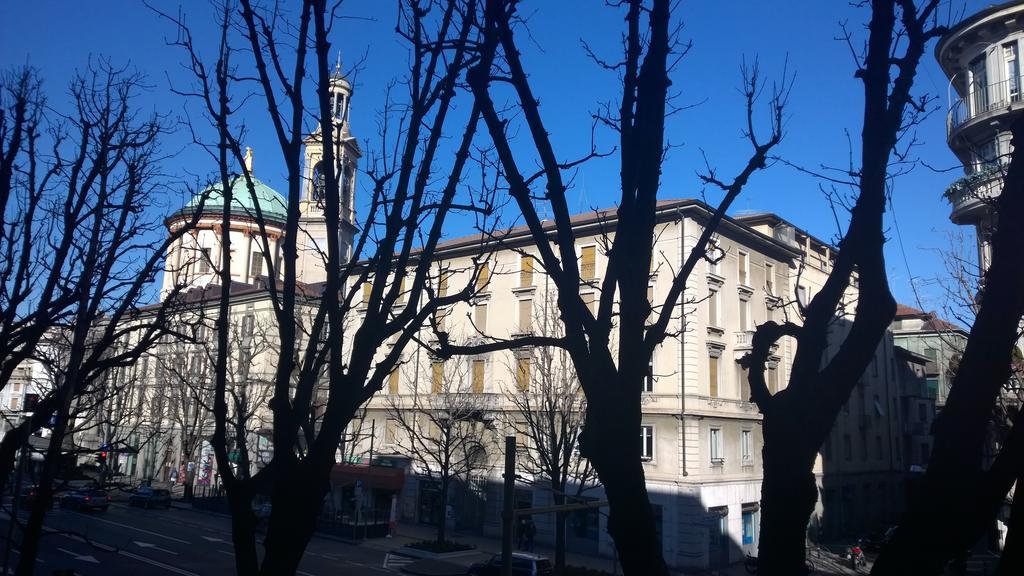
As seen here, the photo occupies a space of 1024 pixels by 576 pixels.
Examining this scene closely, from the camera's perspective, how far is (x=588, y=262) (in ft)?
115

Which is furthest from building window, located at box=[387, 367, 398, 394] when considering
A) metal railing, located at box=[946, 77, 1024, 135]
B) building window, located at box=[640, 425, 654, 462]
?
metal railing, located at box=[946, 77, 1024, 135]

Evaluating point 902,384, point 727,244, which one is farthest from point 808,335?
point 902,384

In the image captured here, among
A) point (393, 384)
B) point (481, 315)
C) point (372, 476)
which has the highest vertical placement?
point (481, 315)

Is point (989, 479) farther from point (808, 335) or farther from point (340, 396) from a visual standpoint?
point (340, 396)

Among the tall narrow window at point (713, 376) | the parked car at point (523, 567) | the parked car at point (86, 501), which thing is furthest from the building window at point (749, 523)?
the parked car at point (86, 501)

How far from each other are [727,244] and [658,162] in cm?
3036

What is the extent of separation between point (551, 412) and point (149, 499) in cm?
2802

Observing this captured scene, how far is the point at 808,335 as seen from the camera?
15.3 feet

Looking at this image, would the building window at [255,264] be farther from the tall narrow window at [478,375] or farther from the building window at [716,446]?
the building window at [716,446]

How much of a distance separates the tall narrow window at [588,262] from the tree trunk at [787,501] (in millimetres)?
30056

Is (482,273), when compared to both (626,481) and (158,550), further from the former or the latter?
(626,481)

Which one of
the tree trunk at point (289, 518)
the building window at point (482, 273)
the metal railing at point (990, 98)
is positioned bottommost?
the tree trunk at point (289, 518)

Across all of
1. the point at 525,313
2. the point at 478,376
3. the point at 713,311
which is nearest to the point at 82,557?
the point at 478,376

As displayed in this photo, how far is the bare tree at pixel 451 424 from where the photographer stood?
33469 mm
